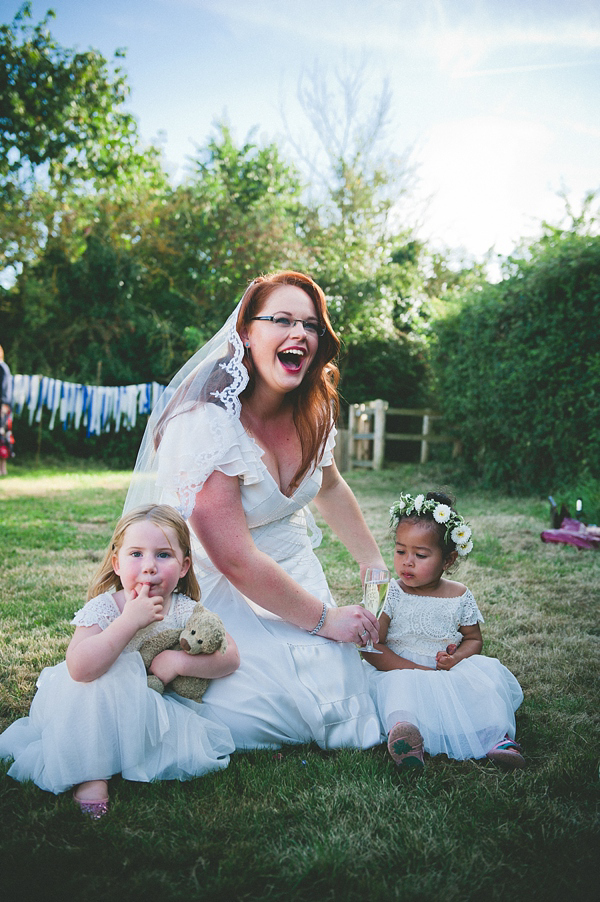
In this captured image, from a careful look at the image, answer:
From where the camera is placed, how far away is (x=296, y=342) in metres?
2.50

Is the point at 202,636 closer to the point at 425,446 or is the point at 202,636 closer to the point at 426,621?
the point at 426,621

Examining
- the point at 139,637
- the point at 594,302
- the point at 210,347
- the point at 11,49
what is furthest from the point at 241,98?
the point at 139,637

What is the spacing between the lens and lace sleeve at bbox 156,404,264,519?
2.30 m

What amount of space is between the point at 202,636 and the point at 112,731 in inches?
14.8

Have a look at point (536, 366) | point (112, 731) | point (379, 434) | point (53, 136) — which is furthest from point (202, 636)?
point (53, 136)

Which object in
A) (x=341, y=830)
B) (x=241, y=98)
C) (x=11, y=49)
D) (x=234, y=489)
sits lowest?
(x=341, y=830)

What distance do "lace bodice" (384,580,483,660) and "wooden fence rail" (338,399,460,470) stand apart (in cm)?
928

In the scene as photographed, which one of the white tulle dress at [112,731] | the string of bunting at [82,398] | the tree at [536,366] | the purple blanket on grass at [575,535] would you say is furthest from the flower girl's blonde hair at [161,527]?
the string of bunting at [82,398]

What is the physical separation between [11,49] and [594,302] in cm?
1299

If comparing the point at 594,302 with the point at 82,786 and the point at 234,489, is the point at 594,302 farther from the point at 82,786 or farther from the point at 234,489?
the point at 82,786

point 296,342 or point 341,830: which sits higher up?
point 296,342

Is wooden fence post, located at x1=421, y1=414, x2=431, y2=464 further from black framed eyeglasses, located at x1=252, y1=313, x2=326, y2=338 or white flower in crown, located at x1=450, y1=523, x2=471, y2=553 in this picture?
black framed eyeglasses, located at x1=252, y1=313, x2=326, y2=338

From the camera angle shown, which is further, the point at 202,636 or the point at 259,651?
the point at 259,651

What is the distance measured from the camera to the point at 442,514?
9.10ft
